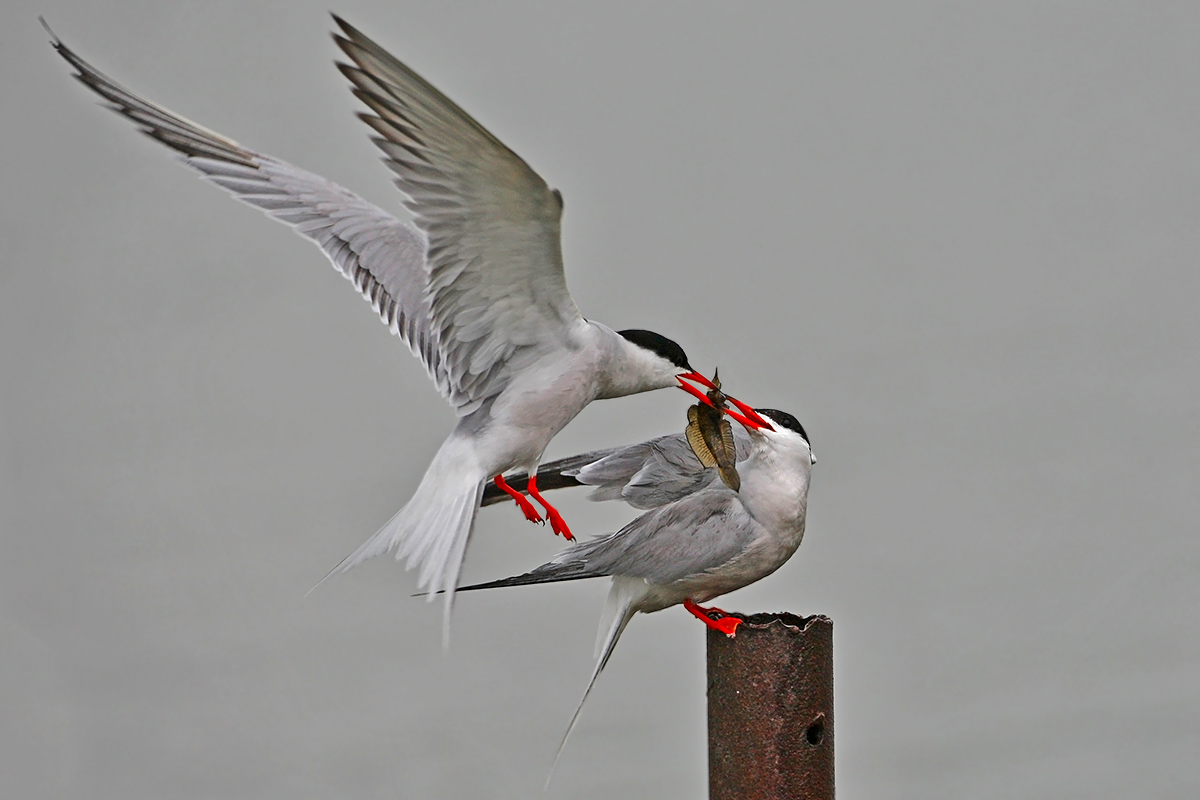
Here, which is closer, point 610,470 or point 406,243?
point 610,470

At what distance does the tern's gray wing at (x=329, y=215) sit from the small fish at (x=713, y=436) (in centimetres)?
60

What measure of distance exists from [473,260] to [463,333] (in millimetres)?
180

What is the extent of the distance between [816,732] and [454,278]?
1021 mm

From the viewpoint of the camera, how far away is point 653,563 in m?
2.17

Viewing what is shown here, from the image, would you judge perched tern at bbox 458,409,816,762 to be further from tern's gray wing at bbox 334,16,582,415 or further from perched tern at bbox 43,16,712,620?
tern's gray wing at bbox 334,16,582,415

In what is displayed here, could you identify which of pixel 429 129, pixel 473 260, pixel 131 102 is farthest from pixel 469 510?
pixel 131 102

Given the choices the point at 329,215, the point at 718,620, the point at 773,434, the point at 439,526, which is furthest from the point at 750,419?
the point at 329,215

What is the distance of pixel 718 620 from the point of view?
2.19 metres

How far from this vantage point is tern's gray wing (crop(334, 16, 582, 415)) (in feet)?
6.40

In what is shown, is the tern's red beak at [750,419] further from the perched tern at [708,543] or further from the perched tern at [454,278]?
the perched tern at [454,278]

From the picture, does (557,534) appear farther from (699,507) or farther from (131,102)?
(131,102)

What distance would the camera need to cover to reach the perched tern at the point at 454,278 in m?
2.02

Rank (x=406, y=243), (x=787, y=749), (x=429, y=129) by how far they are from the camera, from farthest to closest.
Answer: (x=406, y=243)
(x=787, y=749)
(x=429, y=129)

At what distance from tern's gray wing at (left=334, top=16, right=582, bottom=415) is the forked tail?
16 centimetres
